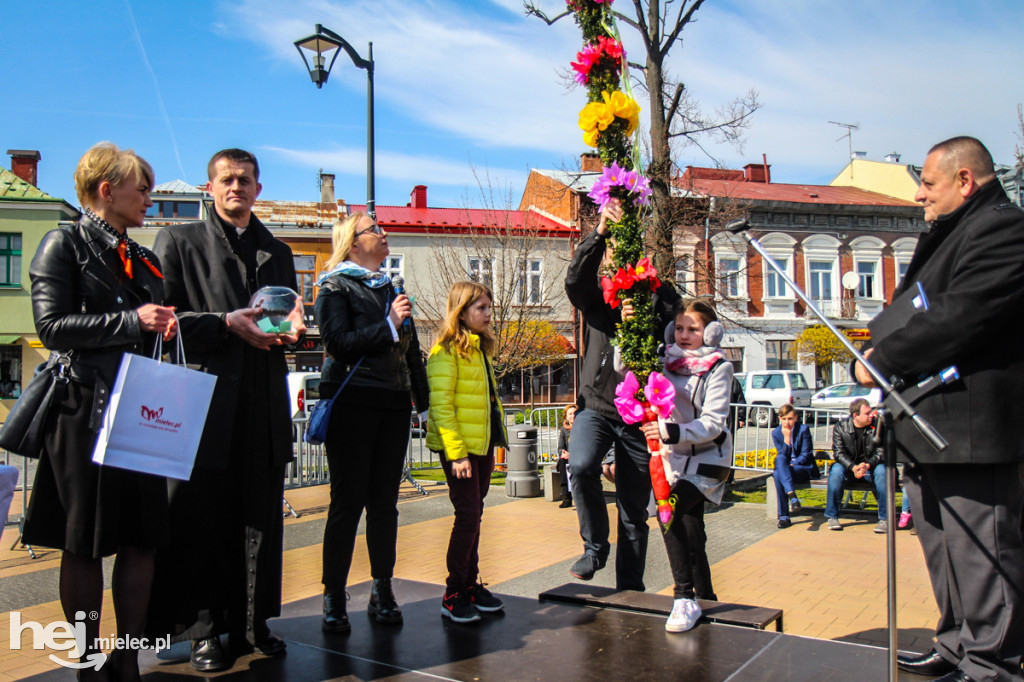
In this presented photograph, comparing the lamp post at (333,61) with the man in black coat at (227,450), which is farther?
the lamp post at (333,61)

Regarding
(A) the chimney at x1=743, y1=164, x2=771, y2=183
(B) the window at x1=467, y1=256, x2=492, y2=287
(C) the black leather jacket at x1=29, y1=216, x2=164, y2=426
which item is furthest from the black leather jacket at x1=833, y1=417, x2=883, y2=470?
(A) the chimney at x1=743, y1=164, x2=771, y2=183

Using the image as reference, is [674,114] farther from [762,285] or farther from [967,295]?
[762,285]

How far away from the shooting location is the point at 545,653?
133 inches

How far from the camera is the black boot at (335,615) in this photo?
12.2 feet

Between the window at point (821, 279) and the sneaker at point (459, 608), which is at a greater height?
the window at point (821, 279)

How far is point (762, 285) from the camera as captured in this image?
117 ft

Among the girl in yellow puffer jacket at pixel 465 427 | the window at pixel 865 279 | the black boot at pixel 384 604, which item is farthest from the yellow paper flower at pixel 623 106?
the window at pixel 865 279

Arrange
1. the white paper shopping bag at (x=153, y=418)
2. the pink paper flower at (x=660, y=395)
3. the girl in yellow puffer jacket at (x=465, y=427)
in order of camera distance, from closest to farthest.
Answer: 1. the white paper shopping bag at (x=153, y=418)
2. the pink paper flower at (x=660, y=395)
3. the girl in yellow puffer jacket at (x=465, y=427)

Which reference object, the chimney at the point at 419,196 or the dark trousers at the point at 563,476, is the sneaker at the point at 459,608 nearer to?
the dark trousers at the point at 563,476

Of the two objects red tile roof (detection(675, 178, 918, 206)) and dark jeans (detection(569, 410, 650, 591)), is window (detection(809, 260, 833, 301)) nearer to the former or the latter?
red tile roof (detection(675, 178, 918, 206))

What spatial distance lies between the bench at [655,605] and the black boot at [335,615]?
114 centimetres

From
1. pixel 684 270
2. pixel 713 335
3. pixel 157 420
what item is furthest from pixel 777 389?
pixel 157 420

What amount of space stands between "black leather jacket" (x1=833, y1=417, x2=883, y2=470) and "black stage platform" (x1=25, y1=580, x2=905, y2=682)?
502 centimetres

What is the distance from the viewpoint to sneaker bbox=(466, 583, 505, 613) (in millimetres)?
4062
